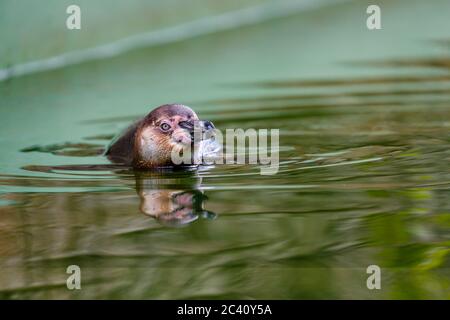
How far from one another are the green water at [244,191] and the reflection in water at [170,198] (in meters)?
0.01

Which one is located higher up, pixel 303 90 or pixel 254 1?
pixel 254 1

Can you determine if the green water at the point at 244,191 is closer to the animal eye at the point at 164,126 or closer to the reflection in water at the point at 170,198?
the reflection in water at the point at 170,198

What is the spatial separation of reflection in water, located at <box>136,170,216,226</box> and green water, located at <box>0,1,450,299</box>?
0.05ft

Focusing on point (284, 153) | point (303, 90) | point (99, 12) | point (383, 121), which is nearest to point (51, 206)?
point (284, 153)

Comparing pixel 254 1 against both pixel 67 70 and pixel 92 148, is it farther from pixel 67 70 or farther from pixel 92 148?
pixel 92 148

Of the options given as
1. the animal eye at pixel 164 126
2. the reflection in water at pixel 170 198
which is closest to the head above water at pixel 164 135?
the animal eye at pixel 164 126

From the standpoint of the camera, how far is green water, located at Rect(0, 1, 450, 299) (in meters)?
3.75

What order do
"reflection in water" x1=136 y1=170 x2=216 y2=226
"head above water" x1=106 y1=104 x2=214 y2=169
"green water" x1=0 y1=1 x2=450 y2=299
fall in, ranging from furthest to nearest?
1. "head above water" x1=106 y1=104 x2=214 y2=169
2. "reflection in water" x1=136 y1=170 x2=216 y2=226
3. "green water" x1=0 y1=1 x2=450 y2=299

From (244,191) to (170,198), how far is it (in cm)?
36

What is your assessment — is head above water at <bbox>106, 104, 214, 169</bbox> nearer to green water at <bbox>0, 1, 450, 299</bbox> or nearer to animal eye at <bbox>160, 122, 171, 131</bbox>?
animal eye at <bbox>160, 122, 171, 131</bbox>

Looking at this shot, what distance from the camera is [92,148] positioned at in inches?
263

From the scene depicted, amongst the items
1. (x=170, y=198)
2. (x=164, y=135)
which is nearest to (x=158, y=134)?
(x=164, y=135)

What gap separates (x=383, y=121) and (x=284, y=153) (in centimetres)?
124

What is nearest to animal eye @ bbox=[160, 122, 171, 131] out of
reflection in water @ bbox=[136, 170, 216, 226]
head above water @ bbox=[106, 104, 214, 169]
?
head above water @ bbox=[106, 104, 214, 169]
